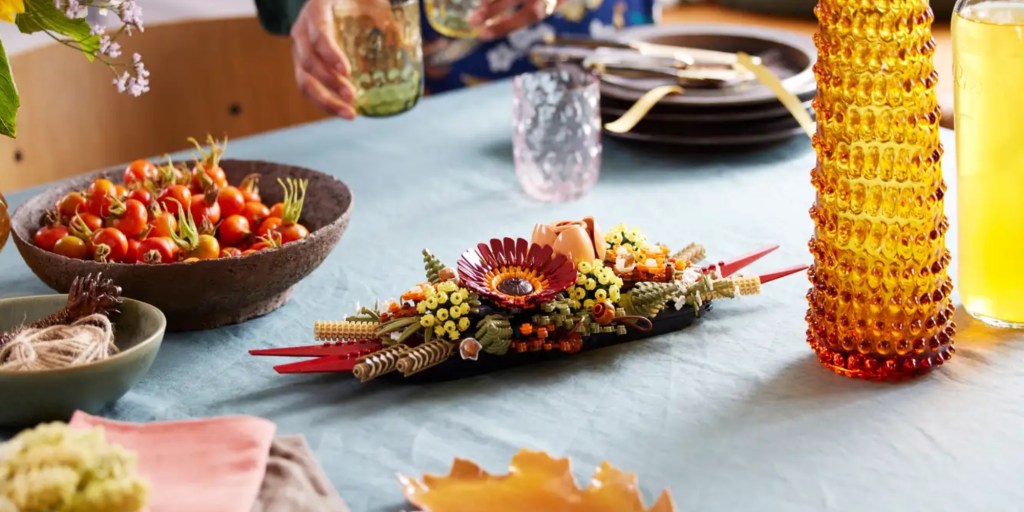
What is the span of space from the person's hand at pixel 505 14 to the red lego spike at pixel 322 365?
648 millimetres

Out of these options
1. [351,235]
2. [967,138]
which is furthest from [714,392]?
[351,235]

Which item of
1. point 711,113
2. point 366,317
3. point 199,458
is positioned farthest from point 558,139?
point 199,458

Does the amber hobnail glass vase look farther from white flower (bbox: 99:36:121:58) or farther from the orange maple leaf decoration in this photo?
white flower (bbox: 99:36:121:58)

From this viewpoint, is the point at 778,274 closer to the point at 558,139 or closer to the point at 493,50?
the point at 558,139

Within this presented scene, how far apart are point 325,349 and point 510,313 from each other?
0.49 ft

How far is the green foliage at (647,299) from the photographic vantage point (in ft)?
2.93

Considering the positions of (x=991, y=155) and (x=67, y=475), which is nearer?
(x=67, y=475)

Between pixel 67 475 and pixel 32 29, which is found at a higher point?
pixel 32 29

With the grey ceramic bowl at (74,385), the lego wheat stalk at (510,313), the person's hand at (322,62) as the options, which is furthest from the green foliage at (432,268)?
the person's hand at (322,62)

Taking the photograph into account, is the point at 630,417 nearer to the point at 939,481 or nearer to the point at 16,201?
the point at 939,481

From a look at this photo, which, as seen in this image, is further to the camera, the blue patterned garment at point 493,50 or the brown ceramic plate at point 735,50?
the blue patterned garment at point 493,50

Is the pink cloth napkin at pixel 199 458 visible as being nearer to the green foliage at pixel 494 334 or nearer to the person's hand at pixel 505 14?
the green foliage at pixel 494 334

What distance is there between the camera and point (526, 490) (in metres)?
0.67

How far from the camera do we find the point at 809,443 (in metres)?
0.75
